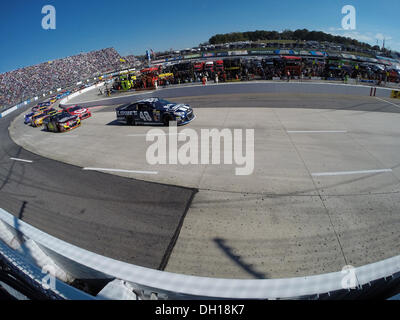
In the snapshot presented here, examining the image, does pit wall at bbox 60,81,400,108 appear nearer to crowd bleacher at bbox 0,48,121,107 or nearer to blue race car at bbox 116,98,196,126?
blue race car at bbox 116,98,196,126

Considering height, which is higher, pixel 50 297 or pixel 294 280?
pixel 294 280

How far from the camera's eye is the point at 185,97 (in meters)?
20.0

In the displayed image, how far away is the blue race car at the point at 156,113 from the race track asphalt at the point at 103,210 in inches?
198

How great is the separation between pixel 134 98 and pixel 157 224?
19.0 metres

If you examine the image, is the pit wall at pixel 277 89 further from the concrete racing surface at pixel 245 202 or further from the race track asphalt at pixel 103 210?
the race track asphalt at pixel 103 210

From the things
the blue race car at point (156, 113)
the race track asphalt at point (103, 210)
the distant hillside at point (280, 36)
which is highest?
the distant hillside at point (280, 36)

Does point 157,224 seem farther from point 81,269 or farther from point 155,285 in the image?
point 155,285

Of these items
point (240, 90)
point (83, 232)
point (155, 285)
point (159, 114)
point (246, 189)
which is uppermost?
point (240, 90)

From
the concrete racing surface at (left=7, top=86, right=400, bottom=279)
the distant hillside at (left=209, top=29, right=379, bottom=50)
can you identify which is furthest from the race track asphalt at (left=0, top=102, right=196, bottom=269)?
the distant hillside at (left=209, top=29, right=379, bottom=50)

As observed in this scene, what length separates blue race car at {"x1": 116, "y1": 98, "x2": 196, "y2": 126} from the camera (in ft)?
35.9

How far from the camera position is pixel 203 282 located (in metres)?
2.19

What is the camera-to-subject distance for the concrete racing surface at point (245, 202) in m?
3.71

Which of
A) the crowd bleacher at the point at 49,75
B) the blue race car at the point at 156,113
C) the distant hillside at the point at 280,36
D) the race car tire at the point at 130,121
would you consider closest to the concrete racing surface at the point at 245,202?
the blue race car at the point at 156,113
